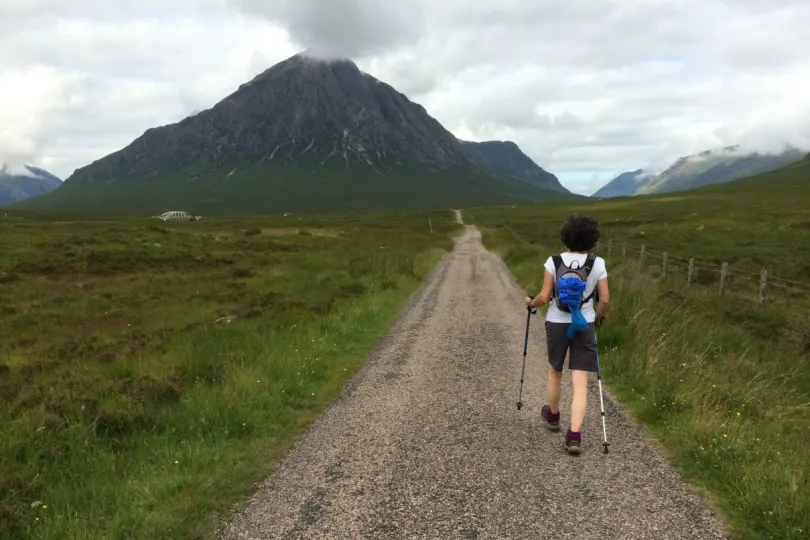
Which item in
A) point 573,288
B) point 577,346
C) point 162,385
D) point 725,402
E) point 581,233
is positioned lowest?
point 725,402

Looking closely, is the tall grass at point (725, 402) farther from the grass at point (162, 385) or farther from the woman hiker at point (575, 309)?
the grass at point (162, 385)

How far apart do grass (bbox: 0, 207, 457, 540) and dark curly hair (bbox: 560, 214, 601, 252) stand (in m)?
4.41

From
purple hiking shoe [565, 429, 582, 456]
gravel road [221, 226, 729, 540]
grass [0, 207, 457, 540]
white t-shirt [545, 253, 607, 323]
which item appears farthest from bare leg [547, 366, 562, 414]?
grass [0, 207, 457, 540]

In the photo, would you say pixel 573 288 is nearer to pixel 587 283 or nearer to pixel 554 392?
pixel 587 283

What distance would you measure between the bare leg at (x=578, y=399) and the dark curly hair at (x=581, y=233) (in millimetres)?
1573

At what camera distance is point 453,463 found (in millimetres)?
6020

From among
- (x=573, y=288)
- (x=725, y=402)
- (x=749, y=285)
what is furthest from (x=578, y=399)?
(x=749, y=285)

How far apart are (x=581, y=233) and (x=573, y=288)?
67 cm

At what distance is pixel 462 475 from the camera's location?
18.8ft

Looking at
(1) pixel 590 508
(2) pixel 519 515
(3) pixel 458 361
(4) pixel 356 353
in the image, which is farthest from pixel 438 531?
(4) pixel 356 353

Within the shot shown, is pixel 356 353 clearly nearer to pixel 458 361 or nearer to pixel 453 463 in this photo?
pixel 458 361

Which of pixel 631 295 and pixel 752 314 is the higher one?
pixel 631 295

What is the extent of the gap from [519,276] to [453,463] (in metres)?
19.0

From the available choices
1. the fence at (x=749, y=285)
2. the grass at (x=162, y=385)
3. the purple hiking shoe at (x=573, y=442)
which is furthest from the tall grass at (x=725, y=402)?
the grass at (x=162, y=385)
